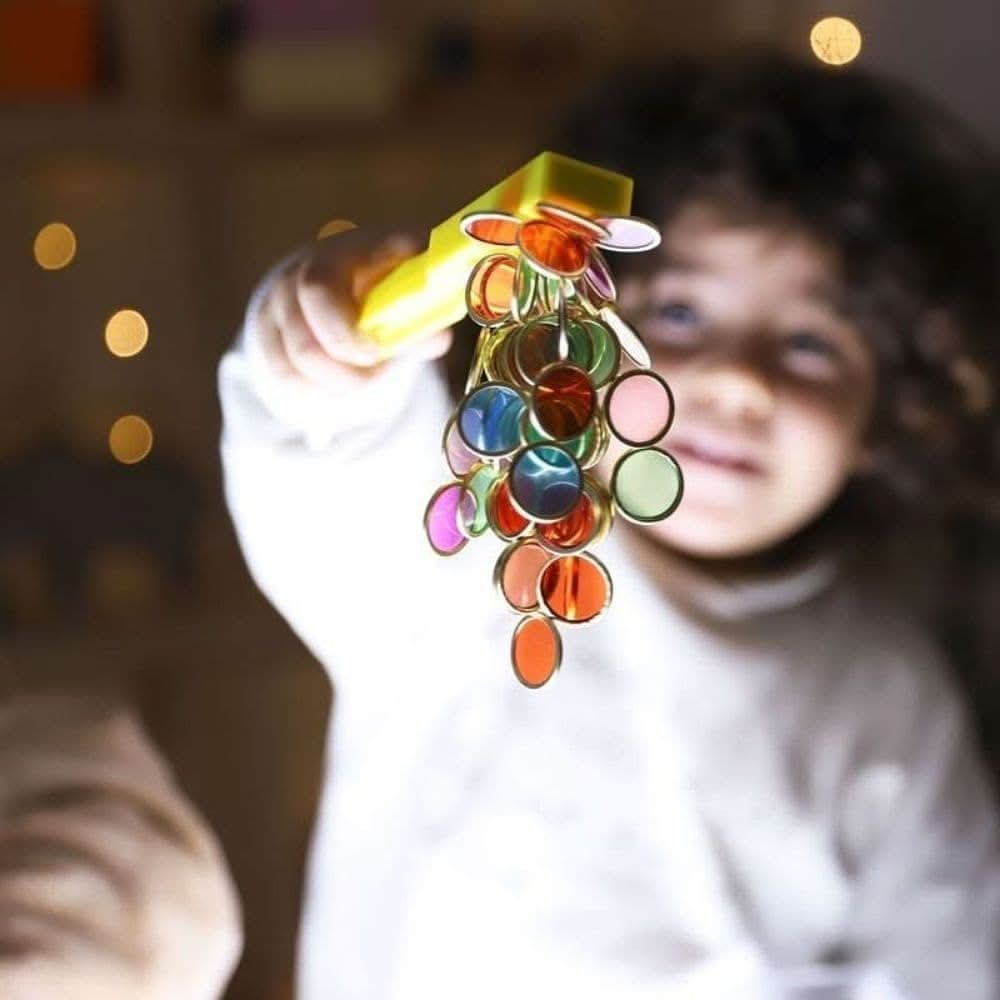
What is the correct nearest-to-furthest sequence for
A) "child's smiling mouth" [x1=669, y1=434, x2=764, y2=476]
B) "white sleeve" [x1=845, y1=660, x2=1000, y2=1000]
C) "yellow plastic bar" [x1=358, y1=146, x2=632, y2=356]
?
1. "yellow plastic bar" [x1=358, y1=146, x2=632, y2=356]
2. "child's smiling mouth" [x1=669, y1=434, x2=764, y2=476]
3. "white sleeve" [x1=845, y1=660, x2=1000, y2=1000]

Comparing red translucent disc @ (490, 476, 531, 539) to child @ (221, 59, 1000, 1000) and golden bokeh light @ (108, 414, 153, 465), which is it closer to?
child @ (221, 59, 1000, 1000)

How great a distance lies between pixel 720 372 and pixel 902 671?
0.20 meters

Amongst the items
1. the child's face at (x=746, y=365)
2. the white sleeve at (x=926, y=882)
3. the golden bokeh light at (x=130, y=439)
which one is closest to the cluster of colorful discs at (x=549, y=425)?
the child's face at (x=746, y=365)

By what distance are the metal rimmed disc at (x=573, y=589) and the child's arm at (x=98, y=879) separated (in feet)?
0.74

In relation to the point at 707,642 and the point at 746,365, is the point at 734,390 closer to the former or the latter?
the point at 746,365

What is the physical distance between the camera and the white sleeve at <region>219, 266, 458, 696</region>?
40 centimetres

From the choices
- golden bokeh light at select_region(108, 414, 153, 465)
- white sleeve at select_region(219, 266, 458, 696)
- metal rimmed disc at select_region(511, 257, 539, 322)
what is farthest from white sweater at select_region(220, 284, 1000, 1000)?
golden bokeh light at select_region(108, 414, 153, 465)

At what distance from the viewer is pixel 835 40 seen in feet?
2.61

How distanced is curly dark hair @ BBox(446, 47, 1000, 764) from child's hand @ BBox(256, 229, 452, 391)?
0.68ft

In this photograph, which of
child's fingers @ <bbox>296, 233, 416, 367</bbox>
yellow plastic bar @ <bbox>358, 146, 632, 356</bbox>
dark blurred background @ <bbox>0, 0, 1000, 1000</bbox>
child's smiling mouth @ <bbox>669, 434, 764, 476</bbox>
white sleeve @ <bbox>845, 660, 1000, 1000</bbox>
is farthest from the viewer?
dark blurred background @ <bbox>0, 0, 1000, 1000</bbox>

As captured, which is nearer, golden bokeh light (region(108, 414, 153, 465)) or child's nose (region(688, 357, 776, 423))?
child's nose (region(688, 357, 776, 423))

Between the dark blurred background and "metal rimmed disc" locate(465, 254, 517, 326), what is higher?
the dark blurred background

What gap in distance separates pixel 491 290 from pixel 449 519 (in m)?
0.05

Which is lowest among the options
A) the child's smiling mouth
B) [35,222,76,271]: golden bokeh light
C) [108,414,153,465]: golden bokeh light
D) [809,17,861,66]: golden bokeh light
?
the child's smiling mouth
